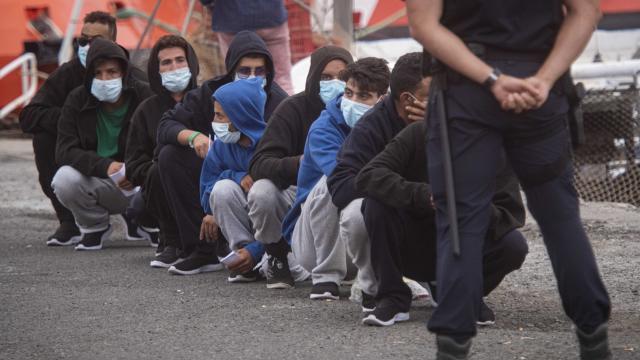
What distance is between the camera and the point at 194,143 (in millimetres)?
7699

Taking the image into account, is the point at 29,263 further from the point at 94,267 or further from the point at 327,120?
the point at 327,120

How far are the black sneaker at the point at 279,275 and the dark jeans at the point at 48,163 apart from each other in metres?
2.68

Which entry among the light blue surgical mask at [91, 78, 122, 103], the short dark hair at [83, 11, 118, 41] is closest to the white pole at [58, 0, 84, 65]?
the short dark hair at [83, 11, 118, 41]

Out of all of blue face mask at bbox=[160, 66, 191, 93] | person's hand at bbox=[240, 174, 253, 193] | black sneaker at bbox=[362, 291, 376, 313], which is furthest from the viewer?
blue face mask at bbox=[160, 66, 191, 93]

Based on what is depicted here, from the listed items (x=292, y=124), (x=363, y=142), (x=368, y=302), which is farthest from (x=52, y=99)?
(x=368, y=302)

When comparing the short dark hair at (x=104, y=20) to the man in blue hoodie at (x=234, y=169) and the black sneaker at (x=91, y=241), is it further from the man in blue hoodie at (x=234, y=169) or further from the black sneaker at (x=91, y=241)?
the man in blue hoodie at (x=234, y=169)

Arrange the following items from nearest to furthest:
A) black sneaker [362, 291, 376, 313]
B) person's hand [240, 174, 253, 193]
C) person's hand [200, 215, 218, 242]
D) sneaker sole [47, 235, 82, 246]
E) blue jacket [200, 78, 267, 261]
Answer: black sneaker [362, 291, 376, 313], person's hand [240, 174, 253, 193], blue jacket [200, 78, 267, 261], person's hand [200, 215, 218, 242], sneaker sole [47, 235, 82, 246]

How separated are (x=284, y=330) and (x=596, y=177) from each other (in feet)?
16.8

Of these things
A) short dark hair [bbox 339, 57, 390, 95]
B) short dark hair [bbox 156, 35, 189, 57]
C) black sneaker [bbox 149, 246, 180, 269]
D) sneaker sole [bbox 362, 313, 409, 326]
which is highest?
short dark hair [bbox 339, 57, 390, 95]

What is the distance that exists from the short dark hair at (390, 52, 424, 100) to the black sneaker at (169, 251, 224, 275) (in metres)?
2.33

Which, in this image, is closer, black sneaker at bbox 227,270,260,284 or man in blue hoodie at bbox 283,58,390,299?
man in blue hoodie at bbox 283,58,390,299

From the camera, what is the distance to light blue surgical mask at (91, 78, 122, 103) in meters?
8.84

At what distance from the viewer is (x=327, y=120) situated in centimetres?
655

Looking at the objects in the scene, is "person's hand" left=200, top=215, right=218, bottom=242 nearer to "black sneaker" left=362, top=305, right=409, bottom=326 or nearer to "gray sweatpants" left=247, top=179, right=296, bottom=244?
"gray sweatpants" left=247, top=179, right=296, bottom=244
